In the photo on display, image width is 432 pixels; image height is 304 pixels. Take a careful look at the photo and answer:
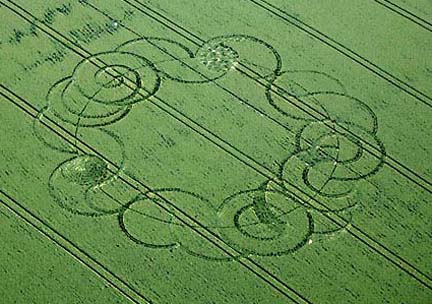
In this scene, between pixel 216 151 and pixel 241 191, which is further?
pixel 216 151

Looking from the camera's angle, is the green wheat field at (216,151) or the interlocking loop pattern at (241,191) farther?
the interlocking loop pattern at (241,191)

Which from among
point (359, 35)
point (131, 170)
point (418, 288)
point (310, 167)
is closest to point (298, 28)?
point (359, 35)

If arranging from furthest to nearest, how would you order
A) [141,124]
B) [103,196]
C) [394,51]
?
1. [394,51]
2. [141,124]
3. [103,196]

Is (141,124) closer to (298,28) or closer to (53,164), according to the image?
(53,164)
